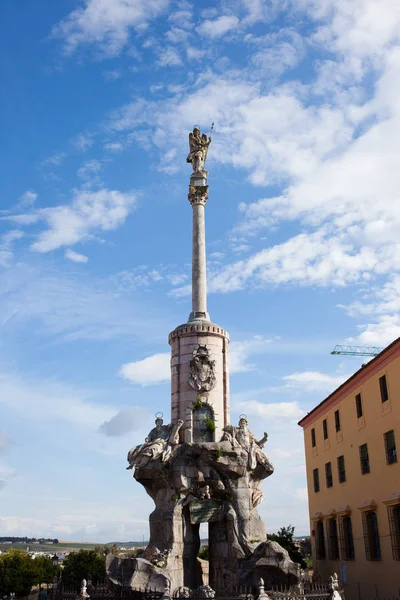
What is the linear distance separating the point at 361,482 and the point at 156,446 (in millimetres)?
13325

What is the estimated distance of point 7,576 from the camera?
49.3m

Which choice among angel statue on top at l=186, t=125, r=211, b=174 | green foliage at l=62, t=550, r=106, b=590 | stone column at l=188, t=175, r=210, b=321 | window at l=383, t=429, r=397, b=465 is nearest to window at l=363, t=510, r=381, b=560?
window at l=383, t=429, r=397, b=465

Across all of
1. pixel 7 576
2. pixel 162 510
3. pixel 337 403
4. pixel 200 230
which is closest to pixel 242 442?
pixel 162 510

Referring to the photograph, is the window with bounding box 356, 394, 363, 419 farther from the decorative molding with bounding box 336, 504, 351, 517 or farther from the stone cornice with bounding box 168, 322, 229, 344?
the stone cornice with bounding box 168, 322, 229, 344

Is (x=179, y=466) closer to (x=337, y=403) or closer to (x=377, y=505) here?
(x=377, y=505)

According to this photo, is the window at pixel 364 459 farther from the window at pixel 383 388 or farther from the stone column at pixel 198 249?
the stone column at pixel 198 249

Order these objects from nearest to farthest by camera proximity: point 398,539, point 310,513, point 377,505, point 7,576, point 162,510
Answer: point 162,510 → point 398,539 → point 377,505 → point 310,513 → point 7,576

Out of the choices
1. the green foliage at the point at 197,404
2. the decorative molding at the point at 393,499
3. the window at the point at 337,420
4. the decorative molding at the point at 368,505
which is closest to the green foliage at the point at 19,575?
the window at the point at 337,420

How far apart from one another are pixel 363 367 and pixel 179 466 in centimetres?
1262

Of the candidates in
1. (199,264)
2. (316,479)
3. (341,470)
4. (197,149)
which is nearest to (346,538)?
(341,470)

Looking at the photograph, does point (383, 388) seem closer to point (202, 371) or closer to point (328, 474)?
point (202, 371)

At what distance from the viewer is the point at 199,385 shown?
90.5 ft

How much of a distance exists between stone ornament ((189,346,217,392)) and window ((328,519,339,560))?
16.0 meters

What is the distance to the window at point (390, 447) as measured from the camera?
95.2 feet
